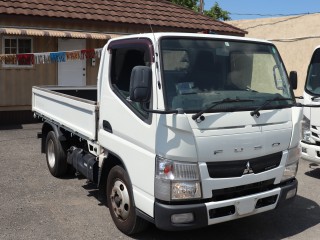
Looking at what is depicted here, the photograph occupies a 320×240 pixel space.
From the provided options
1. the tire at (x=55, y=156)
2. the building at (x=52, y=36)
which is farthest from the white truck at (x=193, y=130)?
the building at (x=52, y=36)

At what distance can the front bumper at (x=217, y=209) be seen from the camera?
12.6 feet

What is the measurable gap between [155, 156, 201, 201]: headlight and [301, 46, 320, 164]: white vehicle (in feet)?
11.1

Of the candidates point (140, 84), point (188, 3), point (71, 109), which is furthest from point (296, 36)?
point (140, 84)

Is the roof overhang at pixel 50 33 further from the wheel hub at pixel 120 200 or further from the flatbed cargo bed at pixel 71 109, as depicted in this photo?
the wheel hub at pixel 120 200

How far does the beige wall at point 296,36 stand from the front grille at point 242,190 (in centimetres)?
1335

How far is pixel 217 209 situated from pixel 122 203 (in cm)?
108

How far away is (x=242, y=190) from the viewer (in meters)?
4.15

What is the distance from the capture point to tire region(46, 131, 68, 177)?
21.7 feet

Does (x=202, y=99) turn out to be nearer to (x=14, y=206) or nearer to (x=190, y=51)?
(x=190, y=51)

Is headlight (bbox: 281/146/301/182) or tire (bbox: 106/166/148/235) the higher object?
headlight (bbox: 281/146/301/182)

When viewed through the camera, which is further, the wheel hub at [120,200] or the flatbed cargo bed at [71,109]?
the flatbed cargo bed at [71,109]

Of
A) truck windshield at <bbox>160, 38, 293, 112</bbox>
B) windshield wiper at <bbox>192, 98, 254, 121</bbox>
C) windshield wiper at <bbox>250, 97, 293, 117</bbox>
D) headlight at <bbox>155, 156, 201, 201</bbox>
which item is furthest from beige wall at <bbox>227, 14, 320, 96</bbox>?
headlight at <bbox>155, 156, 201, 201</bbox>

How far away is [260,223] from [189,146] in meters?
1.81

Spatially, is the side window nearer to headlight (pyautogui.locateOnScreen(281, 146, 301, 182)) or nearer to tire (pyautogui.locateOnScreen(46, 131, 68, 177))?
headlight (pyautogui.locateOnScreen(281, 146, 301, 182))
